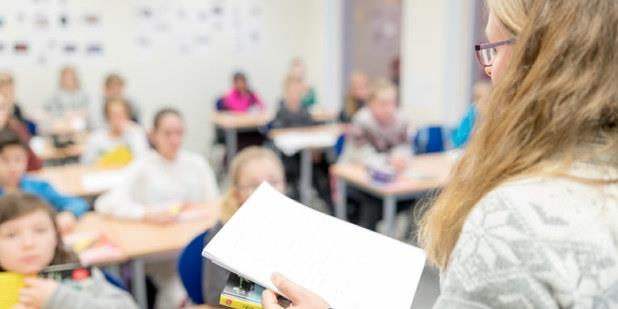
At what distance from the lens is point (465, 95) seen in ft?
19.2

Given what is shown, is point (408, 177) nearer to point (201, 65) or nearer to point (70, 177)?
point (70, 177)

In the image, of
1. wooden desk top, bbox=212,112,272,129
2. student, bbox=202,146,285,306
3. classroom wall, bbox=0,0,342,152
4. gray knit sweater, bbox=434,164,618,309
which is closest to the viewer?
gray knit sweater, bbox=434,164,618,309

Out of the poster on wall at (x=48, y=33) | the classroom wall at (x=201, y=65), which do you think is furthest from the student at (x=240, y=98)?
the poster on wall at (x=48, y=33)

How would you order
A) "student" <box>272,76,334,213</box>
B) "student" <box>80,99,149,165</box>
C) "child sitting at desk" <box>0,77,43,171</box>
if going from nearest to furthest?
"child sitting at desk" <box>0,77,43,171</box>, "student" <box>80,99,149,165</box>, "student" <box>272,76,334,213</box>

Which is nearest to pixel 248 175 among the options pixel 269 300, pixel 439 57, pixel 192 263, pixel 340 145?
pixel 192 263

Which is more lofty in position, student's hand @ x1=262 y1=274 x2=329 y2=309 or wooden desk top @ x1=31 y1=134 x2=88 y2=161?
student's hand @ x1=262 y1=274 x2=329 y2=309

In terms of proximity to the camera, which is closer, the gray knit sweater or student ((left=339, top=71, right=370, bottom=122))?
the gray knit sweater

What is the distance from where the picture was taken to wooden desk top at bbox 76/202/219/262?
2.69 m

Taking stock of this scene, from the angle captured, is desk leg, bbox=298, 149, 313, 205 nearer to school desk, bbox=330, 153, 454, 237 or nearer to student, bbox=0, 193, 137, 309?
school desk, bbox=330, 153, 454, 237

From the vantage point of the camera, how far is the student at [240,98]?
7059mm

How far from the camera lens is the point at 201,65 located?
24.6ft

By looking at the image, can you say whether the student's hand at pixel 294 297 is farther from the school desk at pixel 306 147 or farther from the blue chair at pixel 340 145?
the school desk at pixel 306 147

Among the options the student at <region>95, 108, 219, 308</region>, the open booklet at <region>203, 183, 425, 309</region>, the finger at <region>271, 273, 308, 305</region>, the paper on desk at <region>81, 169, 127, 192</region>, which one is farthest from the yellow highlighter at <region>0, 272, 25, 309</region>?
the paper on desk at <region>81, 169, 127, 192</region>

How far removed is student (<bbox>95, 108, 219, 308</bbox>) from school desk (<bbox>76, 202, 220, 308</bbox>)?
0.31ft
